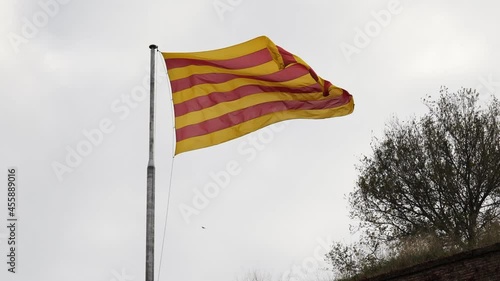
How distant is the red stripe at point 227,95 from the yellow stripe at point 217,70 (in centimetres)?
29

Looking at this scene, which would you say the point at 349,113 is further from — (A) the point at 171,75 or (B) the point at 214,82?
(A) the point at 171,75

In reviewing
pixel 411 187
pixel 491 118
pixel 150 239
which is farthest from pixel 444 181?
pixel 150 239

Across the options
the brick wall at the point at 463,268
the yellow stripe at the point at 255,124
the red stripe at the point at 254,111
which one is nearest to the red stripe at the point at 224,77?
the red stripe at the point at 254,111

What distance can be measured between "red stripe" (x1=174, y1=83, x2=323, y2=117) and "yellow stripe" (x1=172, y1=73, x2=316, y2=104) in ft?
0.19

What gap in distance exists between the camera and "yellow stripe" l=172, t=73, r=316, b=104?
12.0 m

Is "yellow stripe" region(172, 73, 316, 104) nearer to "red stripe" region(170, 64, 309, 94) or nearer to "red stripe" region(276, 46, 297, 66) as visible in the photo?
"red stripe" region(170, 64, 309, 94)

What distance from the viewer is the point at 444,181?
1303 inches

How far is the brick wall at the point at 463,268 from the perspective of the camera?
15.9 meters

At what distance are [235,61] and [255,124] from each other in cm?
122

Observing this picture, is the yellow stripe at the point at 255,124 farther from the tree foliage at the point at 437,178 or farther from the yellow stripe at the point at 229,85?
the tree foliage at the point at 437,178

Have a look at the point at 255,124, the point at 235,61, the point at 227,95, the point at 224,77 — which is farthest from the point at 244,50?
the point at 255,124

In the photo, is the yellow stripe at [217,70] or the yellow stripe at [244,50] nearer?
the yellow stripe at [217,70]

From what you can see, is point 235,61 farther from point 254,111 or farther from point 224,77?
point 254,111

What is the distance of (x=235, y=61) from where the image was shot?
12.6 m
